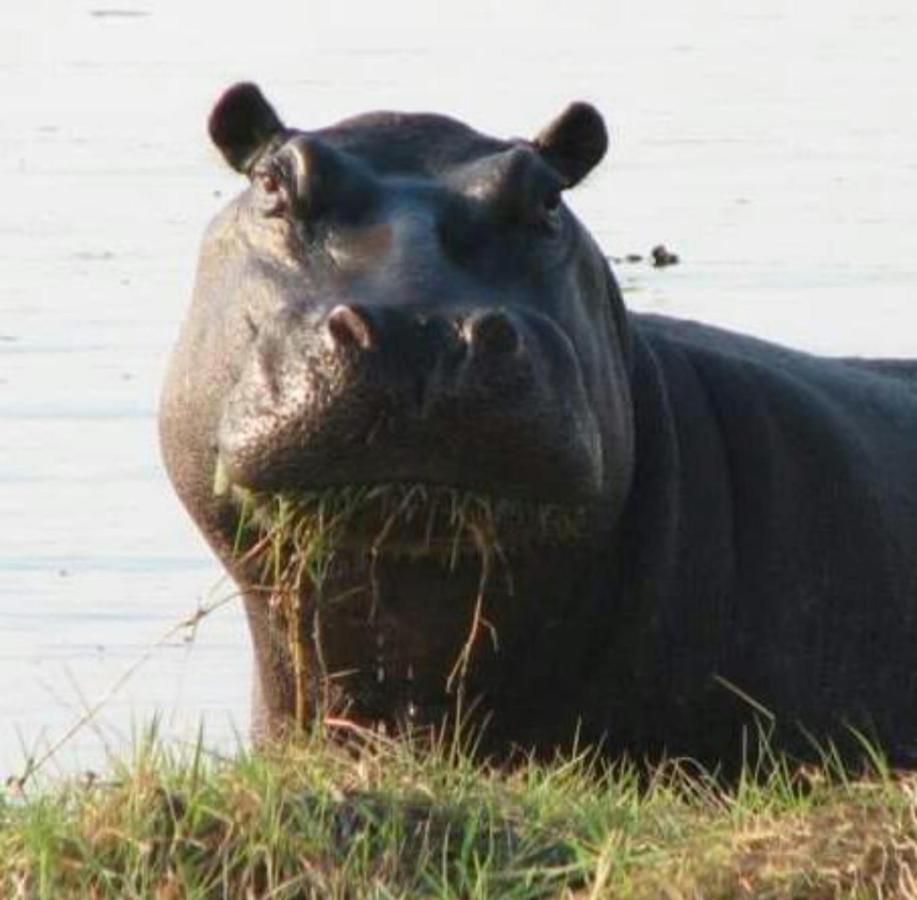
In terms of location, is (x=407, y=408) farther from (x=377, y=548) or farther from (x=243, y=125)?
(x=243, y=125)

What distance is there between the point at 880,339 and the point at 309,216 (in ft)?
20.1

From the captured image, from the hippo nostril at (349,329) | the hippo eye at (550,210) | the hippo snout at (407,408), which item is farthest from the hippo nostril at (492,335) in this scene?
the hippo eye at (550,210)

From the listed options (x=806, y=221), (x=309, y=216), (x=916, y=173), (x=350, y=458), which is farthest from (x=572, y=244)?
(x=916, y=173)

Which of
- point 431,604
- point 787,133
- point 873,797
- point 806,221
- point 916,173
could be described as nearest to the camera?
point 873,797

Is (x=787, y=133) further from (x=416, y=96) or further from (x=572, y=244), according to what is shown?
(x=572, y=244)

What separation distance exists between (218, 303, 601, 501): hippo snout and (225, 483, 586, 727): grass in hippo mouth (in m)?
0.05

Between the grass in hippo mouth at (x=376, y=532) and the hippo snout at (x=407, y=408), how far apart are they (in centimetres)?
5

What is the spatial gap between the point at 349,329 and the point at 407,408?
0.59ft

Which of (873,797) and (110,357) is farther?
(110,357)

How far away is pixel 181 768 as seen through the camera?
5.98 metres

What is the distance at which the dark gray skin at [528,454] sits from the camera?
7.21 m

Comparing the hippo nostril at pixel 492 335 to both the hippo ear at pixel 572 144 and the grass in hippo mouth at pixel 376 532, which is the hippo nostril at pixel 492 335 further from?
the hippo ear at pixel 572 144

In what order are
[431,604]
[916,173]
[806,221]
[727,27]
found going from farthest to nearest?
[727,27] → [916,173] → [806,221] → [431,604]

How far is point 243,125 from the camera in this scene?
8422 mm
